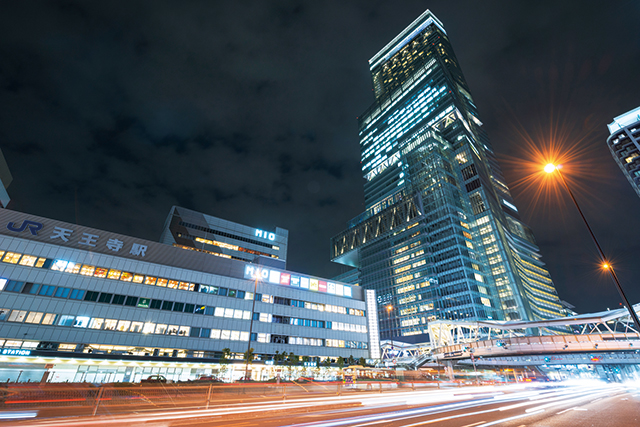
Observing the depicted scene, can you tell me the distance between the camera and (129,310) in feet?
137

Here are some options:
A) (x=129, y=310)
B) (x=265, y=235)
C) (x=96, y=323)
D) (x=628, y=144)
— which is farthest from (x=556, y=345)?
(x=628, y=144)

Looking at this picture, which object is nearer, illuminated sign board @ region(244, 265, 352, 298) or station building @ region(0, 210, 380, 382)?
station building @ region(0, 210, 380, 382)

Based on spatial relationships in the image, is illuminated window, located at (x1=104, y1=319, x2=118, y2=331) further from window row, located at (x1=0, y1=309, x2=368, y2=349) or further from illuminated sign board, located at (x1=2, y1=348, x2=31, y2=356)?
illuminated sign board, located at (x1=2, y1=348, x2=31, y2=356)

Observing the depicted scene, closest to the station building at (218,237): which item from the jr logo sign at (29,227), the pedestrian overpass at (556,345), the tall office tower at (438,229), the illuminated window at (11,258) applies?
the pedestrian overpass at (556,345)

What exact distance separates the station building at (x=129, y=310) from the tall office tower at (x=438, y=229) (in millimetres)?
64189

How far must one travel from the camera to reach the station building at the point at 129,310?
36.3 meters

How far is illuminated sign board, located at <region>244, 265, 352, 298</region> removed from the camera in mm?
55375

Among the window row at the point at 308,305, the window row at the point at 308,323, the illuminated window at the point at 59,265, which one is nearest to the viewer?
the illuminated window at the point at 59,265

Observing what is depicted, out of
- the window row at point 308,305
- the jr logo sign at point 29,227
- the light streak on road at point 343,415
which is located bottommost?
the light streak on road at point 343,415

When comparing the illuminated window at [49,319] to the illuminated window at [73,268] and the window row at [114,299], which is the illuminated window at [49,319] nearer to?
the window row at [114,299]

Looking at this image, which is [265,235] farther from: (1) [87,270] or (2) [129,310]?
(1) [87,270]

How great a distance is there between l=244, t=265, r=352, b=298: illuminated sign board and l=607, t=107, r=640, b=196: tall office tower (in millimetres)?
143071

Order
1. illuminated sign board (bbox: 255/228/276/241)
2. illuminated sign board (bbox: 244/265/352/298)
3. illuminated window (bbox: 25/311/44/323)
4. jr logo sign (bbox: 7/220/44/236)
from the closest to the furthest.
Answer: illuminated window (bbox: 25/311/44/323) < jr logo sign (bbox: 7/220/44/236) < illuminated sign board (bbox: 244/265/352/298) < illuminated sign board (bbox: 255/228/276/241)

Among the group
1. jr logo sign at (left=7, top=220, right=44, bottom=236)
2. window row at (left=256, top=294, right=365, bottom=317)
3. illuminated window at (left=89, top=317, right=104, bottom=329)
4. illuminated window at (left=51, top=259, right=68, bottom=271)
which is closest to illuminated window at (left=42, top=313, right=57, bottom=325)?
illuminated window at (left=89, top=317, right=104, bottom=329)
